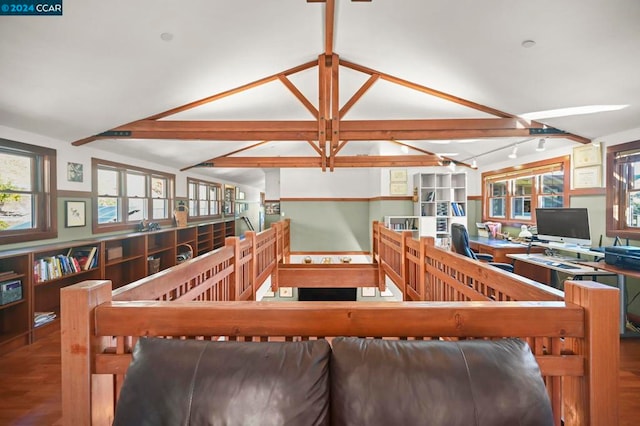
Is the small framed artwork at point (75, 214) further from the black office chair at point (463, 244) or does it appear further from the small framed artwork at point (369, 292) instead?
the small framed artwork at point (369, 292)

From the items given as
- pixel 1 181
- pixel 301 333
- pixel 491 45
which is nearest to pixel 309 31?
pixel 491 45

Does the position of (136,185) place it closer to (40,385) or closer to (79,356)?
(40,385)

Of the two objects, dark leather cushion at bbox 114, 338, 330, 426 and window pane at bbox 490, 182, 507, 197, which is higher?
window pane at bbox 490, 182, 507, 197

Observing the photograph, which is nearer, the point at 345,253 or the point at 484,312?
the point at 484,312

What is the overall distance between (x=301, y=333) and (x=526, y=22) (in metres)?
2.90

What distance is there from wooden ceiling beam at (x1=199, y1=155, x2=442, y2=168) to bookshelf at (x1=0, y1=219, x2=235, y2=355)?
7.28ft

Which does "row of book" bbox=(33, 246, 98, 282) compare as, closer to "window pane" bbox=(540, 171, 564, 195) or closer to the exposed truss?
the exposed truss

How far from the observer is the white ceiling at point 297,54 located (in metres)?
2.18

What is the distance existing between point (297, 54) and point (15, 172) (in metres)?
3.52

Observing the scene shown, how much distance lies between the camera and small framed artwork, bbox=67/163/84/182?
154 inches

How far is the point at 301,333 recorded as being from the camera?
3.32 ft

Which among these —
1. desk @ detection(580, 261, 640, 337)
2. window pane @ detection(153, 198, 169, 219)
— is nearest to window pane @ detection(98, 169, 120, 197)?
window pane @ detection(153, 198, 169, 219)

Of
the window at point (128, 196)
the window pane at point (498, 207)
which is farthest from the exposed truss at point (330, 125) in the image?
the window pane at point (498, 207)

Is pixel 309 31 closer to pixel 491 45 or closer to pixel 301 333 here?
pixel 491 45
